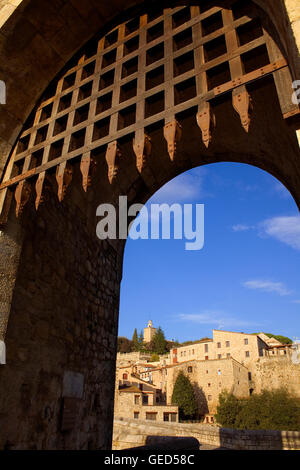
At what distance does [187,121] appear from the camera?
4.20 m

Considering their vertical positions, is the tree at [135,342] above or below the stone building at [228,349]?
above

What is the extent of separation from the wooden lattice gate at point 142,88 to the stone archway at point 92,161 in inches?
0.4

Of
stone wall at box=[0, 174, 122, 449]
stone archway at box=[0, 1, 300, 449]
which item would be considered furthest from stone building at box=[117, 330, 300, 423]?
stone archway at box=[0, 1, 300, 449]

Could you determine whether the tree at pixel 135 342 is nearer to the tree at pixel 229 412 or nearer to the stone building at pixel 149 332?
the stone building at pixel 149 332

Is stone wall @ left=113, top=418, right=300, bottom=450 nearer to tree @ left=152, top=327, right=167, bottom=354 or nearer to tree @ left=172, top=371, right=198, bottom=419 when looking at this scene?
tree @ left=172, top=371, right=198, bottom=419

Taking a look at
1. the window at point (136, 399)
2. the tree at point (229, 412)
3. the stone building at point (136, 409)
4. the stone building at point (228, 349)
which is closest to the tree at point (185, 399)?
the tree at point (229, 412)

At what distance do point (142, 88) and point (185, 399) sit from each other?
3385cm

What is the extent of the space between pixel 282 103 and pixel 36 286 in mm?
2703

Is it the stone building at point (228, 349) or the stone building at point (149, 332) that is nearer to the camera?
the stone building at point (228, 349)

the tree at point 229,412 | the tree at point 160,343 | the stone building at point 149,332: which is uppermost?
the stone building at point 149,332

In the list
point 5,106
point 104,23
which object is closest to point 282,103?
point 104,23

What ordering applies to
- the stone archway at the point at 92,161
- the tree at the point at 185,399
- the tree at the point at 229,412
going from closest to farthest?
the stone archway at the point at 92,161
the tree at the point at 229,412
the tree at the point at 185,399

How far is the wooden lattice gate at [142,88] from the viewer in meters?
1.98
